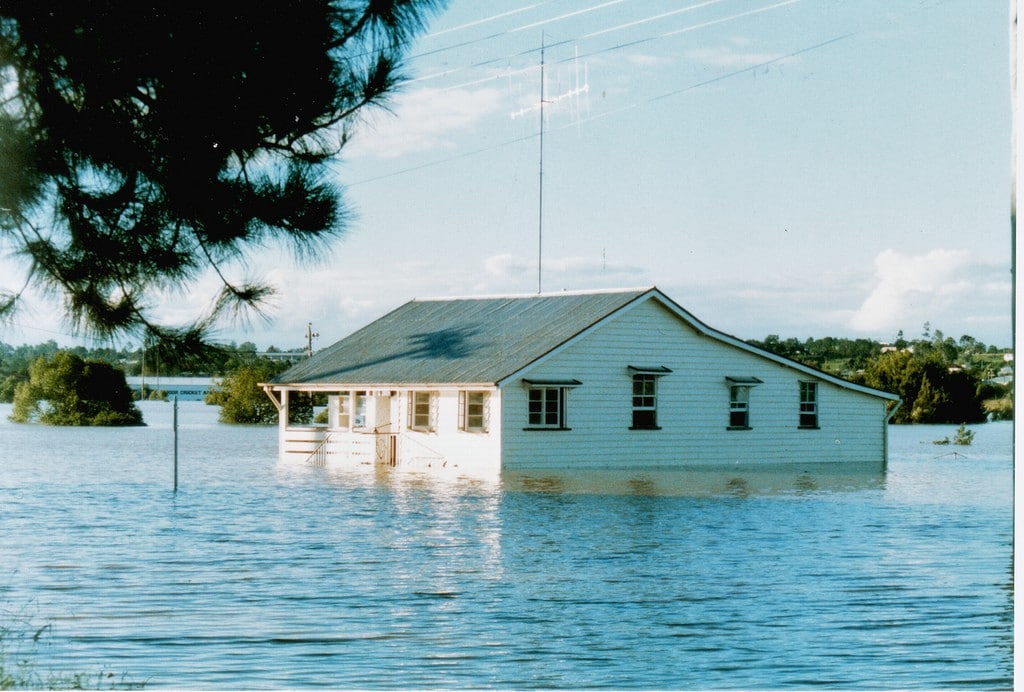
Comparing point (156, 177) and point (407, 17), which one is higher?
point (407, 17)

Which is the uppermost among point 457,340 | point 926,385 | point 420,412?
point 457,340

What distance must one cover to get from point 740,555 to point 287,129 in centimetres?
908

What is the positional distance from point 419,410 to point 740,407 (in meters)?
7.18

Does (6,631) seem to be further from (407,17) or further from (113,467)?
(113,467)

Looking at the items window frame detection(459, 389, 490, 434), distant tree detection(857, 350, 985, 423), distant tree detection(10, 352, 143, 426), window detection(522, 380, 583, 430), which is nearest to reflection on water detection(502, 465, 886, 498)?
window detection(522, 380, 583, 430)

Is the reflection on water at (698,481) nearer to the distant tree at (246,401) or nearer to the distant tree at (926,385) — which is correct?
the distant tree at (926,385)

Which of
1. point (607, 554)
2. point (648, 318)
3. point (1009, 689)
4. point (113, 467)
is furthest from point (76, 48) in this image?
point (113, 467)

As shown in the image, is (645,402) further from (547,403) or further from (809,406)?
(809,406)

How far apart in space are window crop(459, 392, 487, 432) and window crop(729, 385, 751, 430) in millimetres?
6124

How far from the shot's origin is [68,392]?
1761 centimetres

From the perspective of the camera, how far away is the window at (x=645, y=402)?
2908cm

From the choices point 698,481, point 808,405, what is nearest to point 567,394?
point 698,481

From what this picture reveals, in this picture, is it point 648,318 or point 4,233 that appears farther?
point 648,318

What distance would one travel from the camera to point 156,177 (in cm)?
821
